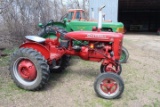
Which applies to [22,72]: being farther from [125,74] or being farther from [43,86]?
[125,74]

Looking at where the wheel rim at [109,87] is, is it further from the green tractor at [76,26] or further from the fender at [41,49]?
the green tractor at [76,26]

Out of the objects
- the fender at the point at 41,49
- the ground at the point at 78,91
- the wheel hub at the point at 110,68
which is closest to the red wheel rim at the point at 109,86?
the ground at the point at 78,91

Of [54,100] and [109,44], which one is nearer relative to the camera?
Answer: [54,100]

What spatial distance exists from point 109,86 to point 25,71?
5.71ft

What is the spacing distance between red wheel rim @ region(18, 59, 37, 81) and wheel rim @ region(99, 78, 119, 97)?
4.45ft

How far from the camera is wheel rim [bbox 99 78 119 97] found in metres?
4.61

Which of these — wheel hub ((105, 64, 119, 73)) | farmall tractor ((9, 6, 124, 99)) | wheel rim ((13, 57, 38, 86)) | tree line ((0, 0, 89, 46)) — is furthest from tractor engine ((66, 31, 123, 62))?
tree line ((0, 0, 89, 46))

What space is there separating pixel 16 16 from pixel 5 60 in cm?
308

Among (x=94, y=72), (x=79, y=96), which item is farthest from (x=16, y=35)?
(x=79, y=96)

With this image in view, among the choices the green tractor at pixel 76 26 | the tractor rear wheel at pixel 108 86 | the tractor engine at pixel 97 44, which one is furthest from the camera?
the green tractor at pixel 76 26

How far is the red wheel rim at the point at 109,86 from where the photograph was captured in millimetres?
4613

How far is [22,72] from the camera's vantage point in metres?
5.00

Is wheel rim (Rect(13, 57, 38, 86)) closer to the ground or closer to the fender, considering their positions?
the ground

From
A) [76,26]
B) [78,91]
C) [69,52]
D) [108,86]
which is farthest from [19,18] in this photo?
[108,86]
